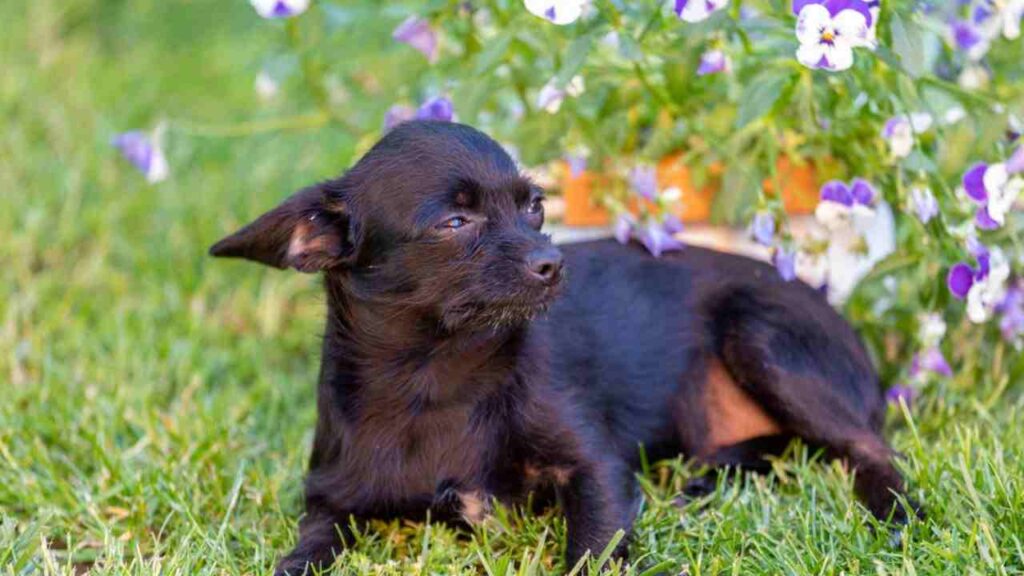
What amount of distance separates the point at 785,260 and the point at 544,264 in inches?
35.7

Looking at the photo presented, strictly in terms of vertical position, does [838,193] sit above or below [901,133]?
below

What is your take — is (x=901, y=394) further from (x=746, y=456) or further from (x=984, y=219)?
(x=984, y=219)

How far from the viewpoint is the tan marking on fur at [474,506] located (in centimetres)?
284

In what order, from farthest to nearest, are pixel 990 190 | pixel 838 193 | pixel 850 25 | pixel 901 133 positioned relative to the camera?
Result: 1. pixel 838 193
2. pixel 901 133
3. pixel 990 190
4. pixel 850 25

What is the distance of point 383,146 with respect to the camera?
2783mm

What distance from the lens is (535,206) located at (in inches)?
113

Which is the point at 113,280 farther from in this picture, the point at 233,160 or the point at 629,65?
the point at 629,65

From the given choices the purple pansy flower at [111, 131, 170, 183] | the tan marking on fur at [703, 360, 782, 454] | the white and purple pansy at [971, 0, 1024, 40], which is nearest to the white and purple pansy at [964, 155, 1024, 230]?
the white and purple pansy at [971, 0, 1024, 40]

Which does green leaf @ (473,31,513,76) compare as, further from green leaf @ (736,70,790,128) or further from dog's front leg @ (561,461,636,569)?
dog's front leg @ (561,461,636,569)

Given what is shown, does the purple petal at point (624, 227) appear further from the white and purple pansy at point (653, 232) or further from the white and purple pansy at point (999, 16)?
the white and purple pansy at point (999, 16)

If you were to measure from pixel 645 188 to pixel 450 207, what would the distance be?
2.95 feet

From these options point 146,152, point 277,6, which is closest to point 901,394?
point 277,6

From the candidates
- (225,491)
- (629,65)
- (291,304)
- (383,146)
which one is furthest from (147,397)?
(629,65)

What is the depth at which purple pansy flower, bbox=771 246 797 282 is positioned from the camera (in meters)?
3.23
